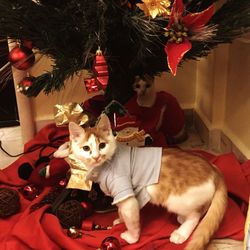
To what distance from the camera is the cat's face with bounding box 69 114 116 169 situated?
88 centimetres

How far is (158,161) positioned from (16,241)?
1.30 feet

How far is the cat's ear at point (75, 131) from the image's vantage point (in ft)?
2.91

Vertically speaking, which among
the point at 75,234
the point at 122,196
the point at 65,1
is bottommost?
the point at 75,234

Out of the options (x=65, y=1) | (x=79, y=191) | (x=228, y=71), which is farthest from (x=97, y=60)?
(x=228, y=71)

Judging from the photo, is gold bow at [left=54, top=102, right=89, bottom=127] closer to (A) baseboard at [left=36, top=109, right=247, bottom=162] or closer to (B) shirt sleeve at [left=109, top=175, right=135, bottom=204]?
(B) shirt sleeve at [left=109, top=175, right=135, bottom=204]

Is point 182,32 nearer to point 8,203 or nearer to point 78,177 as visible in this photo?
point 78,177

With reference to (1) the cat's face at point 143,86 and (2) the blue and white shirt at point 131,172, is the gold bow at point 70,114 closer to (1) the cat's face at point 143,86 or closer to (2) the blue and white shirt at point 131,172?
(2) the blue and white shirt at point 131,172

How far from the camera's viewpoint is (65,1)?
898 millimetres

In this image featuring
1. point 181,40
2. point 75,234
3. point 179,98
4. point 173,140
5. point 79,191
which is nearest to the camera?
point 181,40

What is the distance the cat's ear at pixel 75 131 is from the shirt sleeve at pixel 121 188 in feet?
0.43

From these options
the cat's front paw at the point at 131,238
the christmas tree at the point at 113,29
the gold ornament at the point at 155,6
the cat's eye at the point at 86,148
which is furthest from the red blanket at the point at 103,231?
the gold ornament at the point at 155,6

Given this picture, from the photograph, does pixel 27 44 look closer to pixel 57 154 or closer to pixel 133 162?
pixel 57 154

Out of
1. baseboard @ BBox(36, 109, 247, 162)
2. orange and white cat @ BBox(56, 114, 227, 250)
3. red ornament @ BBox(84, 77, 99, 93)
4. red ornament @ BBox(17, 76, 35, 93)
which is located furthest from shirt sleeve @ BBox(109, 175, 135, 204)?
baseboard @ BBox(36, 109, 247, 162)

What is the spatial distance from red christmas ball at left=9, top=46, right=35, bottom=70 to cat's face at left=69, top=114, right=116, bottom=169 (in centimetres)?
22
